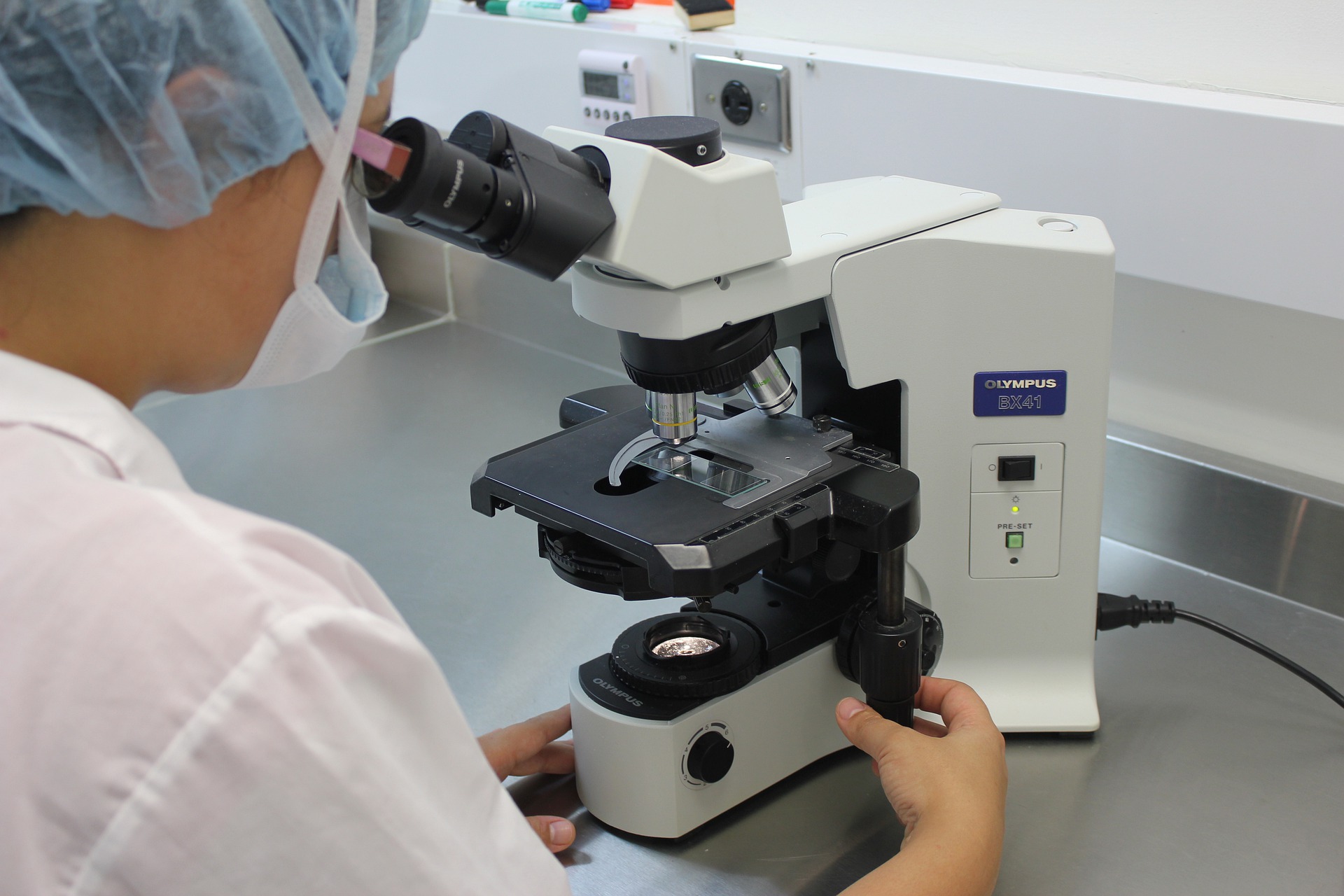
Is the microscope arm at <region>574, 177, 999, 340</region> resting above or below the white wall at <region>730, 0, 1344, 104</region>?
below

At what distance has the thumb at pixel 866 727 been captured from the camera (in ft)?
2.55

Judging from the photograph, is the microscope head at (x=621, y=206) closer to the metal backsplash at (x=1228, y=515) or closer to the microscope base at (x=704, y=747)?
the microscope base at (x=704, y=747)

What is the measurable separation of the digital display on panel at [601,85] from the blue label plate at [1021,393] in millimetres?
762

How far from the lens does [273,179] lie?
20.9 inches

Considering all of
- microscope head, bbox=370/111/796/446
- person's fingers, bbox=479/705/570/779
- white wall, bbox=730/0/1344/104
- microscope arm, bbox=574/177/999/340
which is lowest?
person's fingers, bbox=479/705/570/779

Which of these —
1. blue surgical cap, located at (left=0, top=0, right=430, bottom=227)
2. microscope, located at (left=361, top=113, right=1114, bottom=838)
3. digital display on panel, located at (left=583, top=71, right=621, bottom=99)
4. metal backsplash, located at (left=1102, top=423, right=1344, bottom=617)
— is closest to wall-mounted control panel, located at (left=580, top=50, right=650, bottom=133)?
digital display on panel, located at (left=583, top=71, right=621, bottom=99)

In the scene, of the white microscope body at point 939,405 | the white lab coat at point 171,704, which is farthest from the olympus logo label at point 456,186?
the white lab coat at point 171,704

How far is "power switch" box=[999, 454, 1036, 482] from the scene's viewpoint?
851 millimetres

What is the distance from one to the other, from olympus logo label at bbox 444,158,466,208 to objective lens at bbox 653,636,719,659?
392 mm

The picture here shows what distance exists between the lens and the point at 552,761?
884 millimetres

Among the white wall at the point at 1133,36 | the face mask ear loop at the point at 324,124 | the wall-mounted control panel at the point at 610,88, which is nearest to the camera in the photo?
the face mask ear loop at the point at 324,124

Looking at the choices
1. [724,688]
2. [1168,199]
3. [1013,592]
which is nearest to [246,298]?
[724,688]

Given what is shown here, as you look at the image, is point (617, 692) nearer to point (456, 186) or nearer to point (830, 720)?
point (830, 720)

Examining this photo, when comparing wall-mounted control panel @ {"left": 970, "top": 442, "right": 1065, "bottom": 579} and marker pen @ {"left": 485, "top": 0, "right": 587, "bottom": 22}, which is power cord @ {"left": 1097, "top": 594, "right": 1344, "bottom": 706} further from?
marker pen @ {"left": 485, "top": 0, "right": 587, "bottom": 22}
